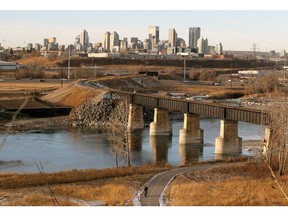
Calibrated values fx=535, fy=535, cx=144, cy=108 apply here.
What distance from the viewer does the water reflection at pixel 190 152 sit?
4000 centimetres

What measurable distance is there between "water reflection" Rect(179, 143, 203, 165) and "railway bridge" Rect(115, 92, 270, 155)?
71cm

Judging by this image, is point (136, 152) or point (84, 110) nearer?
point (136, 152)

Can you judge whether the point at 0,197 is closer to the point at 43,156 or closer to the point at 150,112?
the point at 43,156

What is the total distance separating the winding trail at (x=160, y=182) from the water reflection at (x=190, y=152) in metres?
4.87

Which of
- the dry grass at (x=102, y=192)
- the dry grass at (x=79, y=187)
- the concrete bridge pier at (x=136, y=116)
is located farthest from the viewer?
the concrete bridge pier at (x=136, y=116)

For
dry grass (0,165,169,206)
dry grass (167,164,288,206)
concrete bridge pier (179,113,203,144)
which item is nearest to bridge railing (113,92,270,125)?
concrete bridge pier (179,113,203,144)

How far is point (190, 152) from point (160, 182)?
15709 millimetres

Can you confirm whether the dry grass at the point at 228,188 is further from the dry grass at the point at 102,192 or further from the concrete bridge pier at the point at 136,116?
the concrete bridge pier at the point at 136,116

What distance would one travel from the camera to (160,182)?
27688 millimetres

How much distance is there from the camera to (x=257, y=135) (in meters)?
51.5

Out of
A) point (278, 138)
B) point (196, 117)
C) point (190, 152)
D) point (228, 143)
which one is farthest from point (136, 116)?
point (278, 138)

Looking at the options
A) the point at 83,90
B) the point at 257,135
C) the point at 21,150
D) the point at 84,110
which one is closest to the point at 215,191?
the point at 21,150

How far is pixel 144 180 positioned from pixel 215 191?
4.69 m

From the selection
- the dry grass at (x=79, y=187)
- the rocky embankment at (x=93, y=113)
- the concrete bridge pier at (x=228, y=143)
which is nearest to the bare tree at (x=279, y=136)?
the concrete bridge pier at (x=228, y=143)
